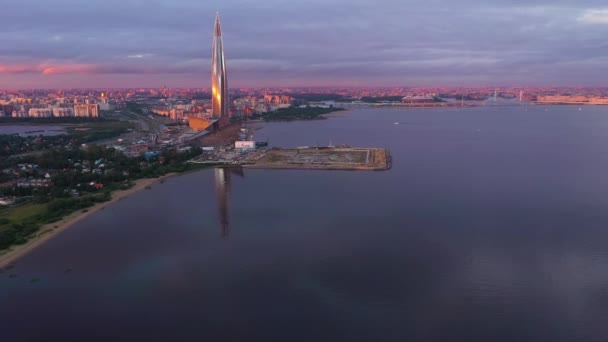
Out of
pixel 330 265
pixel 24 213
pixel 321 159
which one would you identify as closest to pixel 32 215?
pixel 24 213

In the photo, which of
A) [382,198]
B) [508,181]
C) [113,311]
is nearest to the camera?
[113,311]

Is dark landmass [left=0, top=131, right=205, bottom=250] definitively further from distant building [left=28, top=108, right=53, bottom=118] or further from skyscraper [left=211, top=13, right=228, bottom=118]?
distant building [left=28, top=108, right=53, bottom=118]

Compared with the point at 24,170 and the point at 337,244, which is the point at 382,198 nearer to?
the point at 337,244

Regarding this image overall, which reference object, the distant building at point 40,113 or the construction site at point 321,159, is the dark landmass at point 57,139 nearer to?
the distant building at point 40,113

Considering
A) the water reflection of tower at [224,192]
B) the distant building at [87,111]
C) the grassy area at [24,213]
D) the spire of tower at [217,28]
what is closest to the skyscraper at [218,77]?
the spire of tower at [217,28]

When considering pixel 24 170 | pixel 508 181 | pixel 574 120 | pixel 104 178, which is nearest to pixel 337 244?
pixel 508 181

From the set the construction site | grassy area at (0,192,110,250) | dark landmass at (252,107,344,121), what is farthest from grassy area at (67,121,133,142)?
grassy area at (0,192,110,250)
